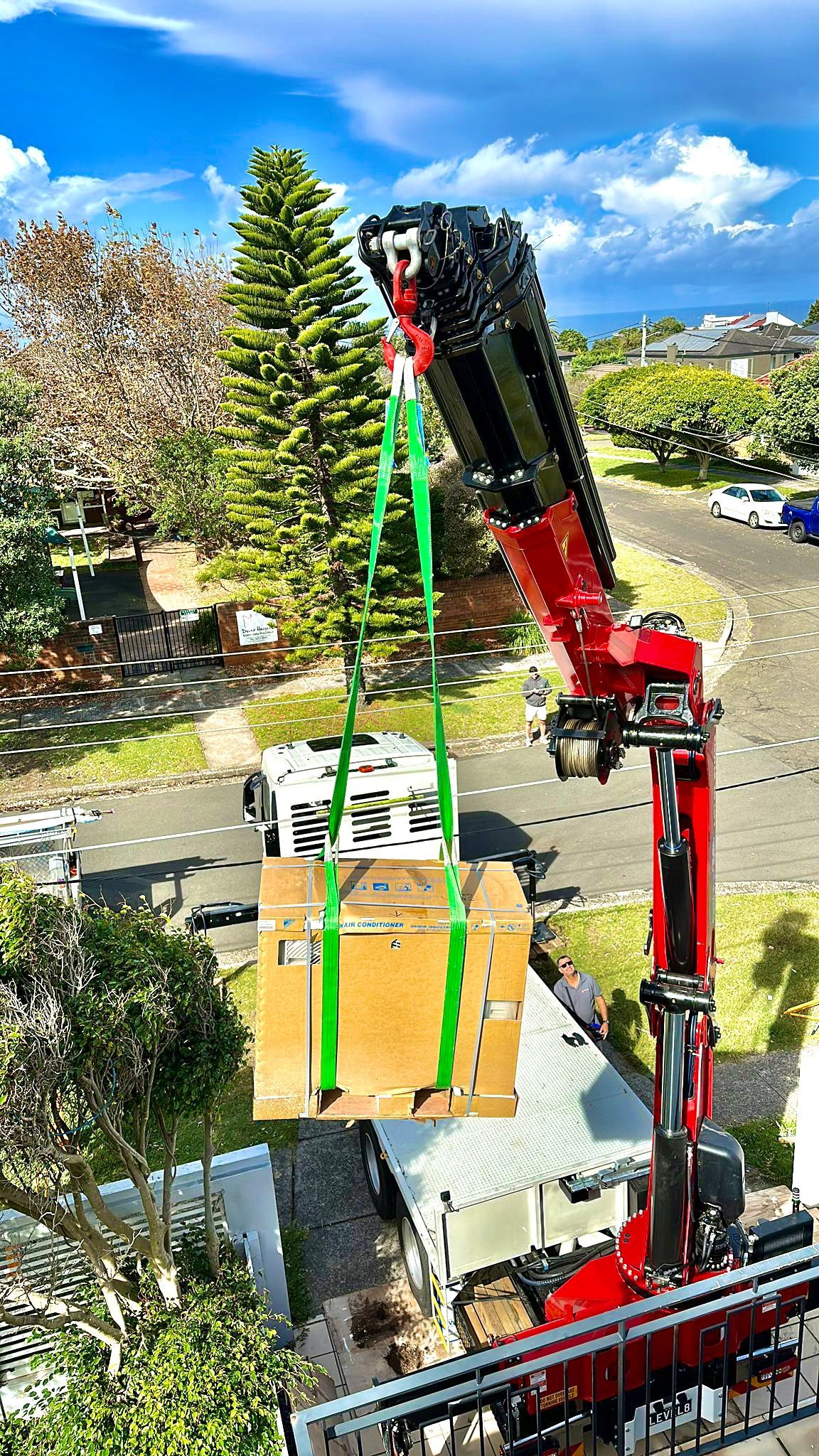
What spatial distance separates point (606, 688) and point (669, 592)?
21000mm

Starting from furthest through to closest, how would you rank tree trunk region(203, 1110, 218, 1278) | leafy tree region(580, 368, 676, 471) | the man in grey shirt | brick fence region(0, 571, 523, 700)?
1. leafy tree region(580, 368, 676, 471)
2. brick fence region(0, 571, 523, 700)
3. the man in grey shirt
4. tree trunk region(203, 1110, 218, 1278)

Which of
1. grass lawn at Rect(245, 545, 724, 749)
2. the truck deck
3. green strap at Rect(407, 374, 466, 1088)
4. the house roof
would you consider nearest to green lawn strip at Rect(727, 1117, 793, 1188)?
the truck deck

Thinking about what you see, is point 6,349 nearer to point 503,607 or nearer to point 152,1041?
point 503,607

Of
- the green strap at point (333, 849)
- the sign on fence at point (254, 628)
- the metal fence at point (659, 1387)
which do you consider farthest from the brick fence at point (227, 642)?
the green strap at point (333, 849)

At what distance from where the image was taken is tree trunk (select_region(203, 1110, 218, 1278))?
5605 millimetres

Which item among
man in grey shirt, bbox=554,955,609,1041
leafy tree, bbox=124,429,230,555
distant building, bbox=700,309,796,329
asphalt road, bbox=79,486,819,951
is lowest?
asphalt road, bbox=79,486,819,951

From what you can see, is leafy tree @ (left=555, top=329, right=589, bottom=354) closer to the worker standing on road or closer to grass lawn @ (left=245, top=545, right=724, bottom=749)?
grass lawn @ (left=245, top=545, right=724, bottom=749)

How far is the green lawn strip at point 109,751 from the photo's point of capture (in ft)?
58.1

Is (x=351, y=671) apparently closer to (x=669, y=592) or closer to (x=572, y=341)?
(x=669, y=592)

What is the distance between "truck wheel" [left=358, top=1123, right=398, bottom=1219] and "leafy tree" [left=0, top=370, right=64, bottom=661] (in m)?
13.2

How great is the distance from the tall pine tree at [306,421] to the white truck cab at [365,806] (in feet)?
31.4

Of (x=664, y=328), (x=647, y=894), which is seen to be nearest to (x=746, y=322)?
(x=664, y=328)

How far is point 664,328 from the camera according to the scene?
242 ft

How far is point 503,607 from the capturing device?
2331 centimetres
